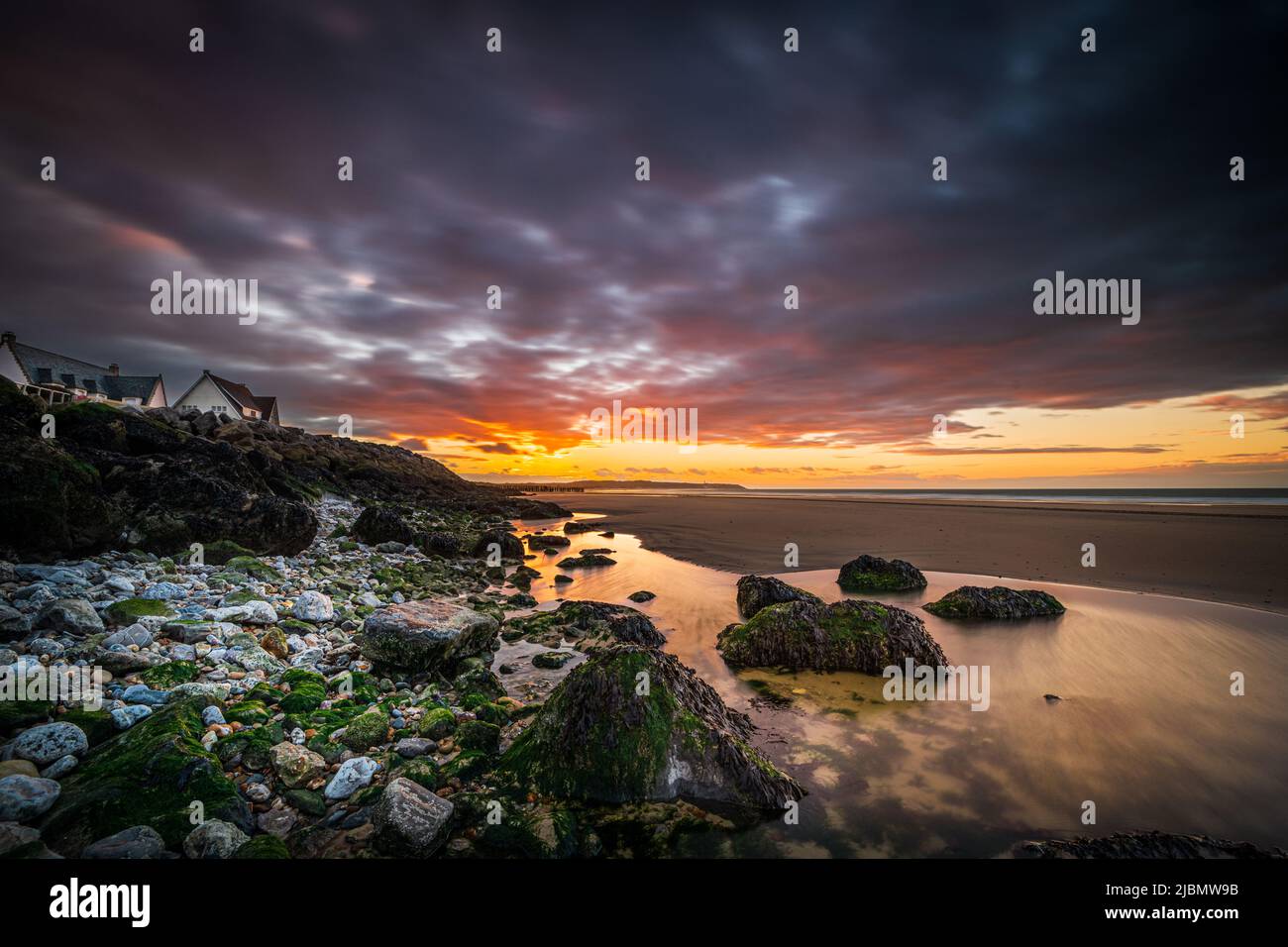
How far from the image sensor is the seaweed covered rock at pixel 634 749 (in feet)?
17.3

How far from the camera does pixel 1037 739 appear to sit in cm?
685

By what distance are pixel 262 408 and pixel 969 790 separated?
9579cm

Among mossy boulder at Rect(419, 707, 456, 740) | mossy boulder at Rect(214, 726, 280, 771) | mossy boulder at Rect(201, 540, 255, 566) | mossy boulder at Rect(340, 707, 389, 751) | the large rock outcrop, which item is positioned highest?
the large rock outcrop

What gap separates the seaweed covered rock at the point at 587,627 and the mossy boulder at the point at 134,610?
5808mm

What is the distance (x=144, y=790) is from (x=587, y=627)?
8.06 meters

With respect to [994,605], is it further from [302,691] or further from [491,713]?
[302,691]

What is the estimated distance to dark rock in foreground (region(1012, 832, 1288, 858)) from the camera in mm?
4383

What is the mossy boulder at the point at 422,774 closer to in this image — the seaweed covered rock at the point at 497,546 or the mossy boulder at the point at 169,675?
the mossy boulder at the point at 169,675

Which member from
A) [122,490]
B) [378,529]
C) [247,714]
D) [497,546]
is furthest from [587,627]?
[378,529]

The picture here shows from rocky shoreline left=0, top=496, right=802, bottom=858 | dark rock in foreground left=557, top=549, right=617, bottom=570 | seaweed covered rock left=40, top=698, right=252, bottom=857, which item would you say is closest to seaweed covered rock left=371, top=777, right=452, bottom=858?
rocky shoreline left=0, top=496, right=802, bottom=858

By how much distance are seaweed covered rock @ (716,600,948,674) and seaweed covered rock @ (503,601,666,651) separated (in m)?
1.88

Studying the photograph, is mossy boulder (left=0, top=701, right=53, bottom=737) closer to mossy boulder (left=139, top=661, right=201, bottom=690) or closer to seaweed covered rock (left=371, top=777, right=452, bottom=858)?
mossy boulder (left=139, top=661, right=201, bottom=690)
